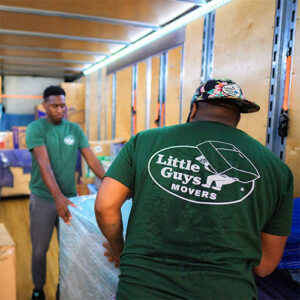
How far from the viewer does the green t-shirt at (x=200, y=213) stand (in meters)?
0.87

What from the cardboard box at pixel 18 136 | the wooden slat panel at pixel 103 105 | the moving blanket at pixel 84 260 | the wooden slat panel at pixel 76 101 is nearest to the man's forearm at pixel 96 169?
the moving blanket at pixel 84 260

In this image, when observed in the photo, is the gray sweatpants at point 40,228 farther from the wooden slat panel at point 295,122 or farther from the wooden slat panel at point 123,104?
the wooden slat panel at point 123,104

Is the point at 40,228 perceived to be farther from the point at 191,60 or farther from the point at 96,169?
the point at 191,60

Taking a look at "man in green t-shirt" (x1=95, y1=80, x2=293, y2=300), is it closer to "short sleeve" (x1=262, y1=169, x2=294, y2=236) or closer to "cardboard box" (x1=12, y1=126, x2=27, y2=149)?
"short sleeve" (x1=262, y1=169, x2=294, y2=236)

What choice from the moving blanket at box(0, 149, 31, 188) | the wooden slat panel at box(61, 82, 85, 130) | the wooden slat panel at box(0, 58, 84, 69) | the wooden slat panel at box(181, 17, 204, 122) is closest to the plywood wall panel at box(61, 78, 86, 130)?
the wooden slat panel at box(61, 82, 85, 130)

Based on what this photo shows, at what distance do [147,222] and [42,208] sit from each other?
150cm

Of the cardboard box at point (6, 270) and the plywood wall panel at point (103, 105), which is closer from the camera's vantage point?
the cardboard box at point (6, 270)

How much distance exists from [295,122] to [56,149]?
1.63 meters

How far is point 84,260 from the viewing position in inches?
61.6

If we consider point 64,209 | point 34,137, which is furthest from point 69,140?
point 64,209

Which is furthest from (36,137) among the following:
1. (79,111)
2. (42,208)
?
(79,111)

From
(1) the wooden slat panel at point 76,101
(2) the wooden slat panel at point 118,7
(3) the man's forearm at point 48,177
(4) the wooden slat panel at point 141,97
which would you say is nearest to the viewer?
(3) the man's forearm at point 48,177

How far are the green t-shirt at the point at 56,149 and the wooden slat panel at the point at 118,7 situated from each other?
0.86 meters

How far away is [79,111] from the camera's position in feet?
19.7
